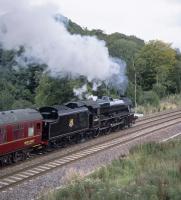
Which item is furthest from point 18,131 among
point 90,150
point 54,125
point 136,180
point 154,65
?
point 154,65

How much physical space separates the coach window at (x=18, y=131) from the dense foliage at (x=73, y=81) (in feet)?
29.2

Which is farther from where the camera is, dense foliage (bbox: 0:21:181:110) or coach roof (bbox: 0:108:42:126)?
dense foliage (bbox: 0:21:181:110)

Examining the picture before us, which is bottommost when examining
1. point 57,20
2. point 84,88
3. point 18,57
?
point 84,88

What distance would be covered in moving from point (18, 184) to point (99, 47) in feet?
61.5

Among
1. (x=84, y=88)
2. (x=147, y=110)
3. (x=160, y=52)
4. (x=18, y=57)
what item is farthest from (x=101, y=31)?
(x=18, y=57)

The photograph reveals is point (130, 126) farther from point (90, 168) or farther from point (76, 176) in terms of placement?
point (76, 176)

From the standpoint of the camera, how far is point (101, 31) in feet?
257

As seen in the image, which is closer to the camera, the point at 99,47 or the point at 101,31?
the point at 99,47

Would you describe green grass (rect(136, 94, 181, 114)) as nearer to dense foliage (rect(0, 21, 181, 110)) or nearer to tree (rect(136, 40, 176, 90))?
dense foliage (rect(0, 21, 181, 110))

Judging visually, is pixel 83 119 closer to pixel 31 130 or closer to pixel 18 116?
pixel 31 130

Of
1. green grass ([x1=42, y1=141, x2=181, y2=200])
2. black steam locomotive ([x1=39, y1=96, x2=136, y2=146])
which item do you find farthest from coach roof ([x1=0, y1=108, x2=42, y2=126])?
green grass ([x1=42, y1=141, x2=181, y2=200])

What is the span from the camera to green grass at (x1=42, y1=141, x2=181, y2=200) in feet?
38.9

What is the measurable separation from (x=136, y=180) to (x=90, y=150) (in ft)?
34.2

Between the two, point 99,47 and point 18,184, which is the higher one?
point 99,47
